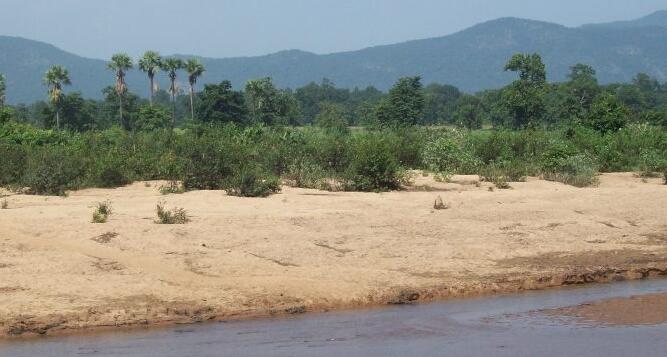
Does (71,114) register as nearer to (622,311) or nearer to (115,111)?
(115,111)

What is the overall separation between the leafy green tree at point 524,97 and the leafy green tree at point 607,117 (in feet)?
50.4

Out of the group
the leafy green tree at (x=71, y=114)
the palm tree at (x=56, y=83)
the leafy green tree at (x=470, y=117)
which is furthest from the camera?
the leafy green tree at (x=470, y=117)

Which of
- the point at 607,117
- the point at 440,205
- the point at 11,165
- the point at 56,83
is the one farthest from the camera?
the point at 56,83

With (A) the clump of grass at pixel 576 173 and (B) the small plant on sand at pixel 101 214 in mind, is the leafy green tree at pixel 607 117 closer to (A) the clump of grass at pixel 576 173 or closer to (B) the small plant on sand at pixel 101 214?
(A) the clump of grass at pixel 576 173

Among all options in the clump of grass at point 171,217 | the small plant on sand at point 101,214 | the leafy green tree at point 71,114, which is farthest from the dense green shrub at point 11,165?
the leafy green tree at point 71,114

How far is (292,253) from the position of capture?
616 inches

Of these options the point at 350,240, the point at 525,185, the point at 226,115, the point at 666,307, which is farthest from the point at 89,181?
the point at 226,115

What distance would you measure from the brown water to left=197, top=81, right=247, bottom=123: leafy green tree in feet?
189

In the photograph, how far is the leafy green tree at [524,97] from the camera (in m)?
66.1

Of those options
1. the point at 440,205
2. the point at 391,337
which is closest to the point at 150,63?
the point at 440,205

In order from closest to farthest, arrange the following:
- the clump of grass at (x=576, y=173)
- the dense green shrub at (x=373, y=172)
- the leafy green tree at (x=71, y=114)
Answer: the dense green shrub at (x=373, y=172) < the clump of grass at (x=576, y=173) < the leafy green tree at (x=71, y=114)

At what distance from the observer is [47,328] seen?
11891 millimetres

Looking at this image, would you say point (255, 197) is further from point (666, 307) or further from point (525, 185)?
point (666, 307)

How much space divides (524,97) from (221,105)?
900 inches
